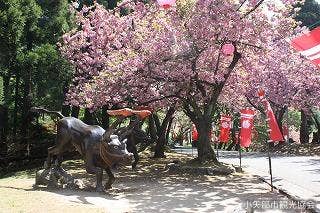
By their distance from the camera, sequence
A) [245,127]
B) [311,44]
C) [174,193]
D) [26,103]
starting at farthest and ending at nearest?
[26,103]
[245,127]
[174,193]
[311,44]

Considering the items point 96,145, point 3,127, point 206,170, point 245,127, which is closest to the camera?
point 96,145

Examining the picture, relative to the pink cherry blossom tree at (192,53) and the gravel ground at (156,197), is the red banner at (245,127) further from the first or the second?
the pink cherry blossom tree at (192,53)

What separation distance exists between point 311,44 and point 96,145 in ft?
23.2

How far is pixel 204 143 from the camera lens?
20906 mm

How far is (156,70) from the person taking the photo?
779 inches

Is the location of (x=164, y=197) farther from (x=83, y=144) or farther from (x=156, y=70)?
(x=156, y=70)

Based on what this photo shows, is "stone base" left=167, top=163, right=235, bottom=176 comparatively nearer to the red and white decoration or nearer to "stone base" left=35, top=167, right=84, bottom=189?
"stone base" left=35, top=167, right=84, bottom=189

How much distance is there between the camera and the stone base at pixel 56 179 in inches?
541

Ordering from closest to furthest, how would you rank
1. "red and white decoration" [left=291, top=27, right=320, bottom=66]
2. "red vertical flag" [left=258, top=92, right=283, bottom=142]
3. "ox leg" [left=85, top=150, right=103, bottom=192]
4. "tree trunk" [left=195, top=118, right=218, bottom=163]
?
"red and white decoration" [left=291, top=27, right=320, bottom=66]
"ox leg" [left=85, top=150, right=103, bottom=192]
"red vertical flag" [left=258, top=92, right=283, bottom=142]
"tree trunk" [left=195, top=118, right=218, bottom=163]

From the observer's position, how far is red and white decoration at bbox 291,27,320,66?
424 inches

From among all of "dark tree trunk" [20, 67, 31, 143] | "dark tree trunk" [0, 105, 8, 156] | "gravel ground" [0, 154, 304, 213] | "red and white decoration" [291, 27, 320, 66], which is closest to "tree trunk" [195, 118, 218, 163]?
"gravel ground" [0, 154, 304, 213]

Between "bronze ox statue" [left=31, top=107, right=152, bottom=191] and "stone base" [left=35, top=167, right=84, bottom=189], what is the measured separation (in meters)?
0.41
